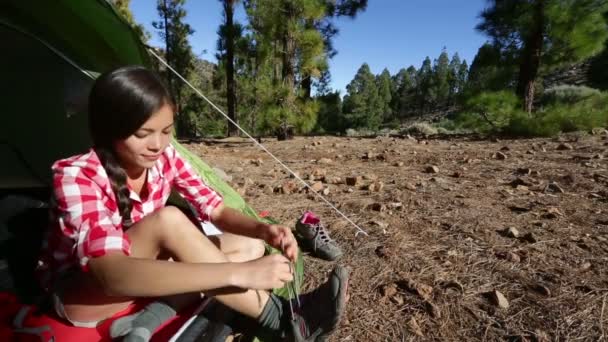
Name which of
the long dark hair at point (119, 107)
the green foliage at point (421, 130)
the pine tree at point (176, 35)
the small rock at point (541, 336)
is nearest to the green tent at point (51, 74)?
the long dark hair at point (119, 107)

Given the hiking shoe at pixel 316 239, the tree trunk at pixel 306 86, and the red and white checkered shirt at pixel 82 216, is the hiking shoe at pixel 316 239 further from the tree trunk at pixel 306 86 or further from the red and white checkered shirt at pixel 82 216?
the tree trunk at pixel 306 86

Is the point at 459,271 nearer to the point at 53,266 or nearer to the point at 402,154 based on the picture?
the point at 53,266

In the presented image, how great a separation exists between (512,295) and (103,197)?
1.68 meters

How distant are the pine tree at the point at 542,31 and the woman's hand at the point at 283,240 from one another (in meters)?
6.56

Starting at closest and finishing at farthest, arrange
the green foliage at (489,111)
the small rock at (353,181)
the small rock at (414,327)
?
the small rock at (414,327) < the small rock at (353,181) < the green foliage at (489,111)

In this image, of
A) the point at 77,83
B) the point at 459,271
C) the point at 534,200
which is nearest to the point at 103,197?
the point at 459,271

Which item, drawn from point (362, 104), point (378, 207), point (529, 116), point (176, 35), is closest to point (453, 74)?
point (362, 104)

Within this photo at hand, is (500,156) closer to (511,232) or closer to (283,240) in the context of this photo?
(511,232)

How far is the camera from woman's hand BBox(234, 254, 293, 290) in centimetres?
101

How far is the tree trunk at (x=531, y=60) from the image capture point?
5.95 m

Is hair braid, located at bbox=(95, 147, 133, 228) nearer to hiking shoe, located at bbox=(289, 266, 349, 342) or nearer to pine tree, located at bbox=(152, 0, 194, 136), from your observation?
hiking shoe, located at bbox=(289, 266, 349, 342)

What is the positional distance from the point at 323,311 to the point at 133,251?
660 mm

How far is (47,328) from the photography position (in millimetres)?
1044

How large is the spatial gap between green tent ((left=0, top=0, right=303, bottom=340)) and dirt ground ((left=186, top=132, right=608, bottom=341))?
0.81m
